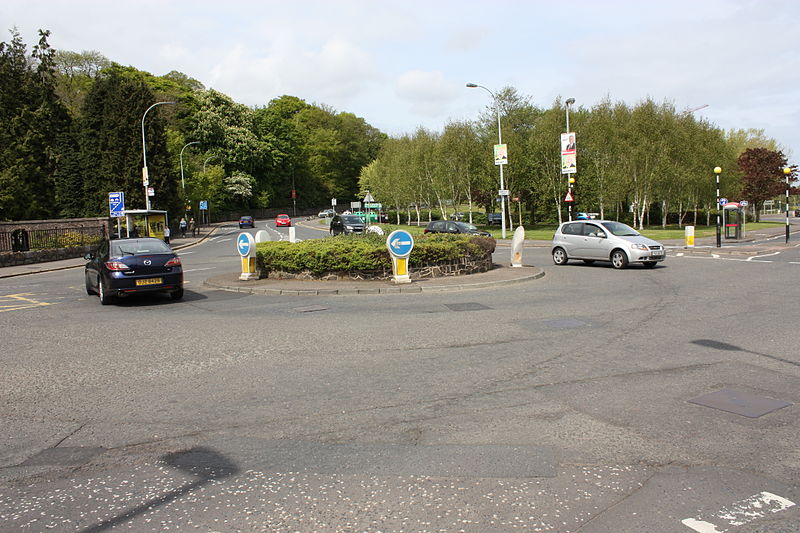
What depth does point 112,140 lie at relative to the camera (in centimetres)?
5141

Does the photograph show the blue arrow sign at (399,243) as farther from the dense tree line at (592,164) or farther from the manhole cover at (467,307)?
the dense tree line at (592,164)

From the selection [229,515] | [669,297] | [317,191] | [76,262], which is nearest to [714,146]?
[669,297]

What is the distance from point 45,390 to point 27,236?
1049 inches

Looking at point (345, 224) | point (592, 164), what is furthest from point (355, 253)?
Answer: point (592, 164)

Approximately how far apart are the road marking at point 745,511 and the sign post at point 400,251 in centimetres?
1154

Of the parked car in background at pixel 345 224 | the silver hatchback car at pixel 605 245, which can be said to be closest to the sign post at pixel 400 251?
the silver hatchback car at pixel 605 245

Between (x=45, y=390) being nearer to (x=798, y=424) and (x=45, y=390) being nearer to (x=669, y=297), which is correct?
(x=798, y=424)

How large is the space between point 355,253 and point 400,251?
1413 mm

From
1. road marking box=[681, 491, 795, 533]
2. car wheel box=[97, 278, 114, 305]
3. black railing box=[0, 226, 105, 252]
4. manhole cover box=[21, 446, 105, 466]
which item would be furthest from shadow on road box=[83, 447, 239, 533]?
black railing box=[0, 226, 105, 252]

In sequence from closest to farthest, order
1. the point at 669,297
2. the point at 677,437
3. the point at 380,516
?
the point at 380,516, the point at 677,437, the point at 669,297

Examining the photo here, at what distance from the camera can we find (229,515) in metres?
3.49

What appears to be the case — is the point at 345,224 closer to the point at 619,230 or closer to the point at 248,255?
the point at 619,230

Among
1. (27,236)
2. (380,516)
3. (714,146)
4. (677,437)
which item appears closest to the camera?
(380,516)

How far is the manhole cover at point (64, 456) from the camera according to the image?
14.3 ft
